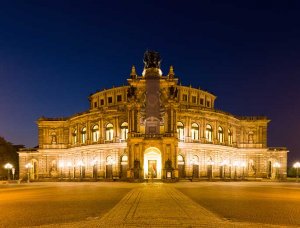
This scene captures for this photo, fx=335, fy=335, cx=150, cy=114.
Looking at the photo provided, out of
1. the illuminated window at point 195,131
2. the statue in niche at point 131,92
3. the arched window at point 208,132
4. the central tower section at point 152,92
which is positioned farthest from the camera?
the arched window at point 208,132

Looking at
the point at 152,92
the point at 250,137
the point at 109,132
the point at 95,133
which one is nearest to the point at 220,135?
the point at 250,137

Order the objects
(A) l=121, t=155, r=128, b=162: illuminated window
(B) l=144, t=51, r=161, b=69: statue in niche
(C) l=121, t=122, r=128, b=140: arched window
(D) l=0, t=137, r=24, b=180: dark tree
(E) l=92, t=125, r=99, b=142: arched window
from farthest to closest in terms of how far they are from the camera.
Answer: (D) l=0, t=137, r=24, b=180: dark tree → (E) l=92, t=125, r=99, b=142: arched window → (C) l=121, t=122, r=128, b=140: arched window → (A) l=121, t=155, r=128, b=162: illuminated window → (B) l=144, t=51, r=161, b=69: statue in niche

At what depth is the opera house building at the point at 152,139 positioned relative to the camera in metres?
62.2

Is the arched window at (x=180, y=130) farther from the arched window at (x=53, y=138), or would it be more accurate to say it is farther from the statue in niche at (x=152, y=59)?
the arched window at (x=53, y=138)

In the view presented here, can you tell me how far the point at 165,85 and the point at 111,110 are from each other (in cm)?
1619

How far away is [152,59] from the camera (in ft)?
222

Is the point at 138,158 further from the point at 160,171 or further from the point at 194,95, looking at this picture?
the point at 194,95

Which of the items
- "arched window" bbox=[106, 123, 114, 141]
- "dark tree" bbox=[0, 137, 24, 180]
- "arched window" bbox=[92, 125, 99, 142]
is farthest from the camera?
"dark tree" bbox=[0, 137, 24, 180]

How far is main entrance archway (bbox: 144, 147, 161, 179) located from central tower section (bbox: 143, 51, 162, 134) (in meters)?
4.29

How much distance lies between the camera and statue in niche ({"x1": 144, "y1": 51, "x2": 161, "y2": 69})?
6756 cm

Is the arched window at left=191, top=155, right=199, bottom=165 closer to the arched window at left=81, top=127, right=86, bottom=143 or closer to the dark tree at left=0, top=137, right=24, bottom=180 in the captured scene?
the arched window at left=81, top=127, right=86, bottom=143

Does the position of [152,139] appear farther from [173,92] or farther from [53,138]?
[53,138]

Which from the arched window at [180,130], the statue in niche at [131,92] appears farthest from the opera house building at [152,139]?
the statue in niche at [131,92]

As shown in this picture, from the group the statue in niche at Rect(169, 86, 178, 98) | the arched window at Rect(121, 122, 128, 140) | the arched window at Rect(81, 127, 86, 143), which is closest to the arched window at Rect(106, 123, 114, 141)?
the arched window at Rect(121, 122, 128, 140)
